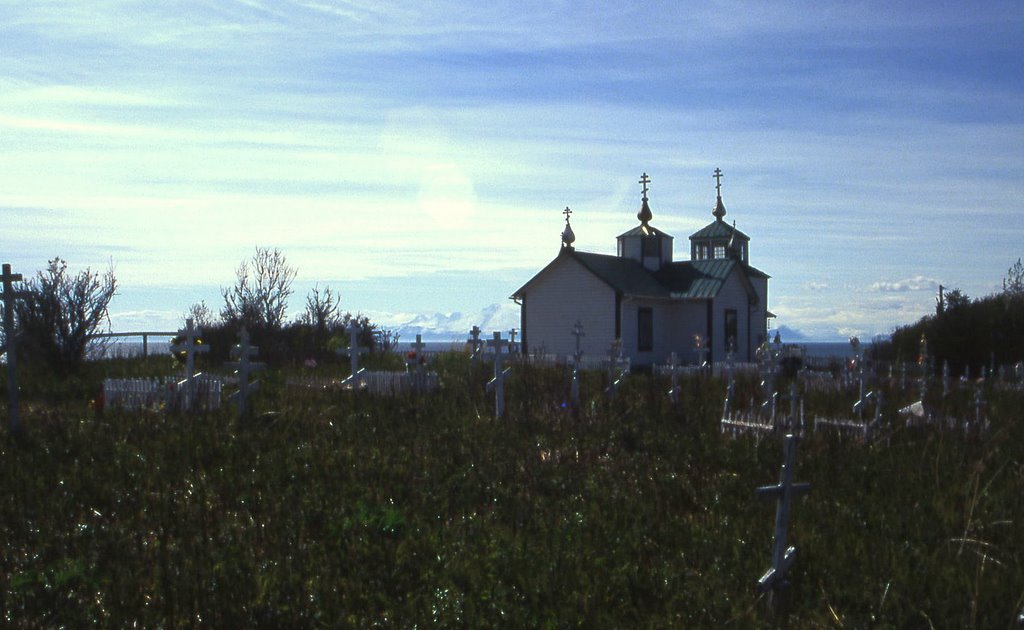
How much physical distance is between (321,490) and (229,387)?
1100cm

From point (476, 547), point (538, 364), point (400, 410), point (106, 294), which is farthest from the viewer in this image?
point (106, 294)

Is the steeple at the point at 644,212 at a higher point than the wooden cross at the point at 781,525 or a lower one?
higher

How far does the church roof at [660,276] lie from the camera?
32.9m

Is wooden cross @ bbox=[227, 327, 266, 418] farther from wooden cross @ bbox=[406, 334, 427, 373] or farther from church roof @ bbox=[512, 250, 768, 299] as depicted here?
church roof @ bbox=[512, 250, 768, 299]

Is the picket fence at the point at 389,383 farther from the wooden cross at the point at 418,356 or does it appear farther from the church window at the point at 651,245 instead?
the church window at the point at 651,245

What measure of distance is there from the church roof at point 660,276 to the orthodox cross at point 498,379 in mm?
14824

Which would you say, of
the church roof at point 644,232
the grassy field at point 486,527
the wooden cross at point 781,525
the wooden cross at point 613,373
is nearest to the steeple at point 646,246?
the church roof at point 644,232

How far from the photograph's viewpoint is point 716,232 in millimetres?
42938

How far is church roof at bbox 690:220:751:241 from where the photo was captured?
140ft

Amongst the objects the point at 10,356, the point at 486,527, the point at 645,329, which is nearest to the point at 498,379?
the point at 10,356

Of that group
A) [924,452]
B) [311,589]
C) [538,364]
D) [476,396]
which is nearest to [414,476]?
[311,589]

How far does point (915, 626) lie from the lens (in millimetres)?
6445

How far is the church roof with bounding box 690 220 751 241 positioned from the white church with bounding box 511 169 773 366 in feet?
17.4

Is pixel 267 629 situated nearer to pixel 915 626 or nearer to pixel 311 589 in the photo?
pixel 311 589
